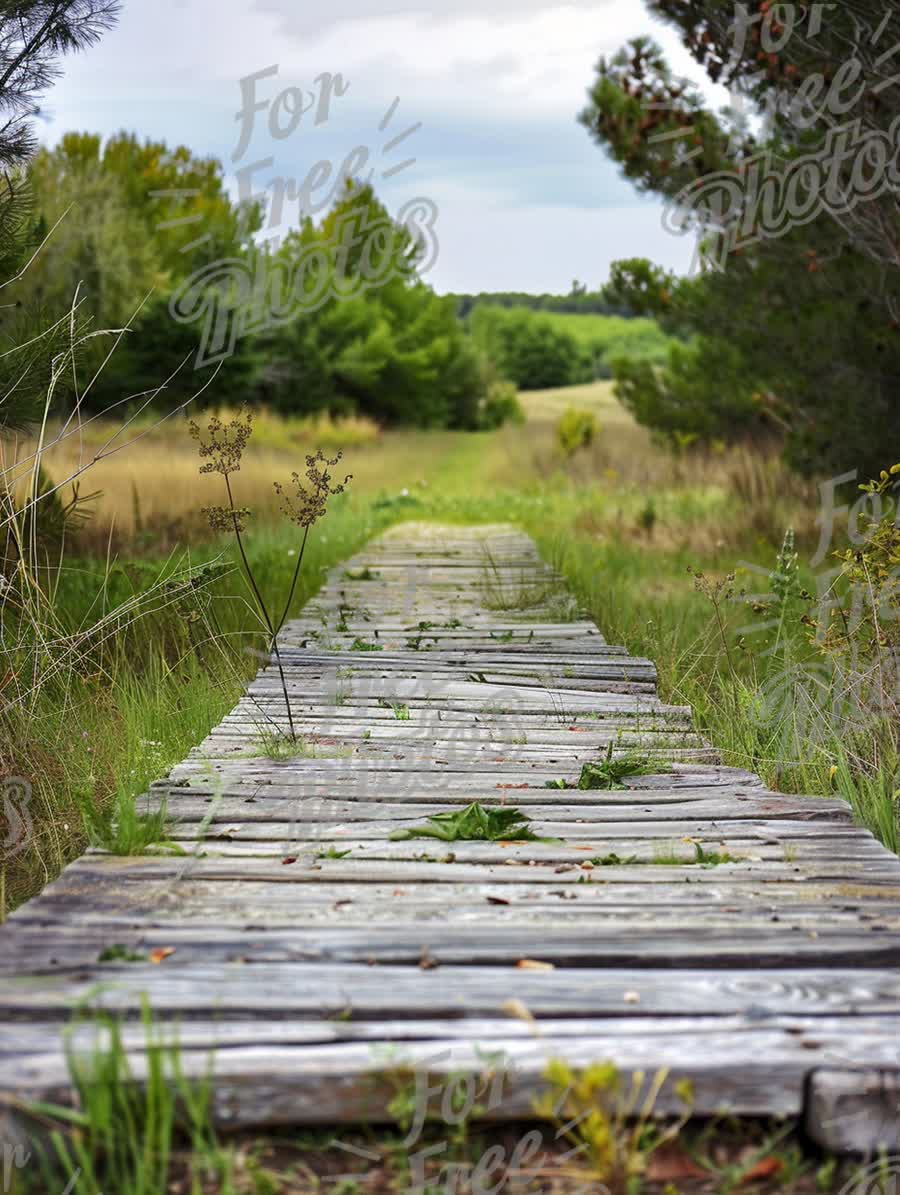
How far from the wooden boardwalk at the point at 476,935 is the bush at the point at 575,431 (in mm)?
15884

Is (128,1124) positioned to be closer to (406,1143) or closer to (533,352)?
(406,1143)

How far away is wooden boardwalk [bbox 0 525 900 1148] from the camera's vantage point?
168cm

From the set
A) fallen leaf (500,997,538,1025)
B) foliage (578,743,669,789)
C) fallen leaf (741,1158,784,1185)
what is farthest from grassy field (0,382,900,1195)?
foliage (578,743,669,789)

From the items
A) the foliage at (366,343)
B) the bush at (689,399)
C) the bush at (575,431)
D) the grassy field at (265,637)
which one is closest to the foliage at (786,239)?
the grassy field at (265,637)

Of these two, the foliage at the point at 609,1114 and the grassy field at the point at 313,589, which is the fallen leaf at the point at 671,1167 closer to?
the foliage at the point at 609,1114

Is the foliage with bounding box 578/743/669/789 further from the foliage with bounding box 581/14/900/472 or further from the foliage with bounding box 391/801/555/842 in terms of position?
the foliage with bounding box 581/14/900/472

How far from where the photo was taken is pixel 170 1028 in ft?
5.70

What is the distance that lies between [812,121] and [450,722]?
190 inches

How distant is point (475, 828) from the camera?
2617 millimetres

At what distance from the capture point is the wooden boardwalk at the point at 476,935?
168 centimetres

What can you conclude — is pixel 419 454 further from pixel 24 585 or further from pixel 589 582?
pixel 24 585

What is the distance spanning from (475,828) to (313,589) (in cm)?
412

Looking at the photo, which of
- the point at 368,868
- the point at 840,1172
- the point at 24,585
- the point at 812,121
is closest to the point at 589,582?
the point at 812,121

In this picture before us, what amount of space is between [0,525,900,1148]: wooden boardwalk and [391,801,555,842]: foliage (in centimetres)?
5
